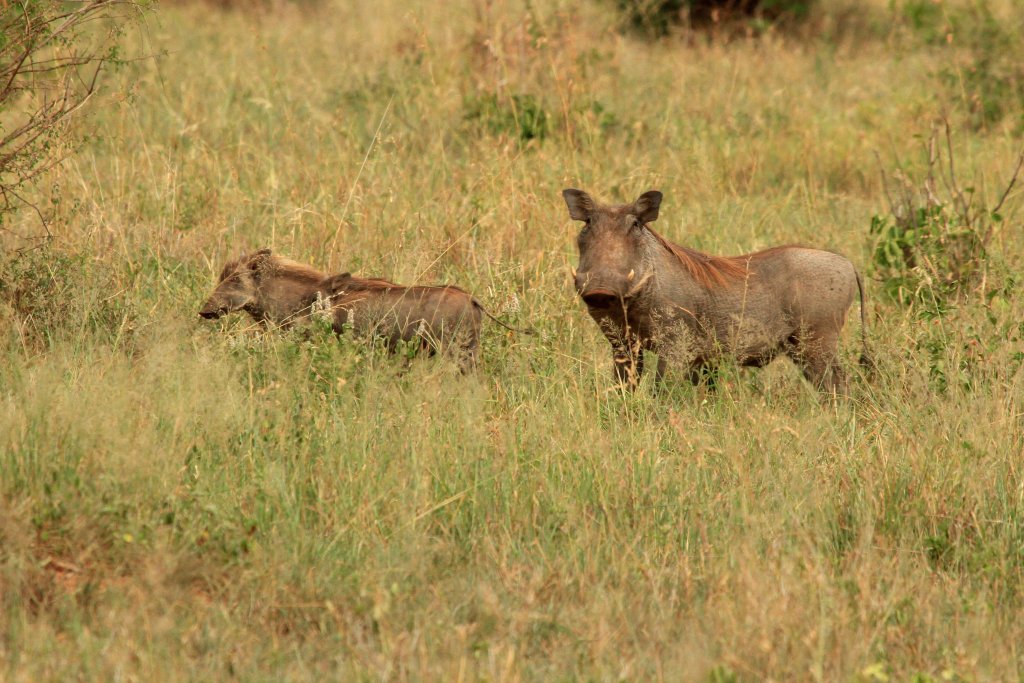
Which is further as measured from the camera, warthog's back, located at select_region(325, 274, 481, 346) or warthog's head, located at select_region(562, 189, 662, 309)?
warthog's back, located at select_region(325, 274, 481, 346)

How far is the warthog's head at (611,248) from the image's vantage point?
16.0 ft

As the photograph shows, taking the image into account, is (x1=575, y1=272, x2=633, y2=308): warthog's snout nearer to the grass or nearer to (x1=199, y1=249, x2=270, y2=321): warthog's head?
the grass

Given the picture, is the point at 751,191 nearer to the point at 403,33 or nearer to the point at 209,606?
the point at 403,33

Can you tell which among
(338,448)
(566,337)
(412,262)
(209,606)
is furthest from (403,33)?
(209,606)

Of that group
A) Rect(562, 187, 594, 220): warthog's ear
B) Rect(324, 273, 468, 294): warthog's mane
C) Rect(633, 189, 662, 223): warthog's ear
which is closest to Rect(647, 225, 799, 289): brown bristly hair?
Rect(633, 189, 662, 223): warthog's ear

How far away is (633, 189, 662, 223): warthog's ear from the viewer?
197 inches

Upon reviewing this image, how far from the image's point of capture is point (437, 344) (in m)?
5.08

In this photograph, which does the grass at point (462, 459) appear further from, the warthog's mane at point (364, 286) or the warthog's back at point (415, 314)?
the warthog's mane at point (364, 286)

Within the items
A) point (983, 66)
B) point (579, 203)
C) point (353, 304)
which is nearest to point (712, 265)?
point (579, 203)

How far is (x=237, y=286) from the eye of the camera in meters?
5.32

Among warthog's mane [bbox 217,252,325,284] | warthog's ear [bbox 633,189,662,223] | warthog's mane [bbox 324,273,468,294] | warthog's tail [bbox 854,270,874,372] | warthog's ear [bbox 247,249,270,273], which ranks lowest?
warthog's tail [bbox 854,270,874,372]

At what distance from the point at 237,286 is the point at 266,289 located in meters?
0.12

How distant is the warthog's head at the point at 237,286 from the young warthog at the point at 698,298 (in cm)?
132

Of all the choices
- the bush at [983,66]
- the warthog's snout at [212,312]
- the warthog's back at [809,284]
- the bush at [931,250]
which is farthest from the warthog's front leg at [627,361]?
the bush at [983,66]
